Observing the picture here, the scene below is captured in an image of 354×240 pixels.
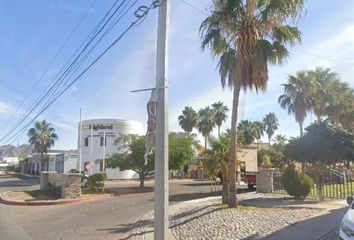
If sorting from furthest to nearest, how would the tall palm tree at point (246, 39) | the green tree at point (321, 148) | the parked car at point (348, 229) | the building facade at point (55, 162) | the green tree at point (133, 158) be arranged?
1. the building facade at point (55, 162)
2. the green tree at point (133, 158)
3. the green tree at point (321, 148)
4. the tall palm tree at point (246, 39)
5. the parked car at point (348, 229)

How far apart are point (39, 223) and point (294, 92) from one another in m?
29.6

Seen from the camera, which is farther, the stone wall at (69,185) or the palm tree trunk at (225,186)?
the stone wall at (69,185)

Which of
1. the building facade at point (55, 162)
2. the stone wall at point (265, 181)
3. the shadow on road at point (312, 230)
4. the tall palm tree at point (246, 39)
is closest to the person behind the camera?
the shadow on road at point (312, 230)

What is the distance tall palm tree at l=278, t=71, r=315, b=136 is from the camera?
132 feet

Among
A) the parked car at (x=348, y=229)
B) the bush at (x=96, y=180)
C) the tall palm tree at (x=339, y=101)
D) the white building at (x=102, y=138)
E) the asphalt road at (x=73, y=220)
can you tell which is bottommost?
the asphalt road at (x=73, y=220)

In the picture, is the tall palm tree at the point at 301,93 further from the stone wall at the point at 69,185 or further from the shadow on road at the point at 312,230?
the shadow on road at the point at 312,230

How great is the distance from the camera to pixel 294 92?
4075 cm

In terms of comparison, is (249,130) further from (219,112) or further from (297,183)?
(297,183)

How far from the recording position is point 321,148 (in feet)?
64.1

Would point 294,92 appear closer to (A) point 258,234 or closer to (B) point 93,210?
(B) point 93,210

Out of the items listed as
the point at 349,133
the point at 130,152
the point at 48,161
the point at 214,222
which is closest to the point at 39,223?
the point at 214,222

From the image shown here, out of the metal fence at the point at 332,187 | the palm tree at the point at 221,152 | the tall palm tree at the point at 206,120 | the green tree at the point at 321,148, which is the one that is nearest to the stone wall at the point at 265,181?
the metal fence at the point at 332,187

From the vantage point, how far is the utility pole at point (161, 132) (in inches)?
385

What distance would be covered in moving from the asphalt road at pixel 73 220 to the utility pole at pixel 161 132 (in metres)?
3.81
